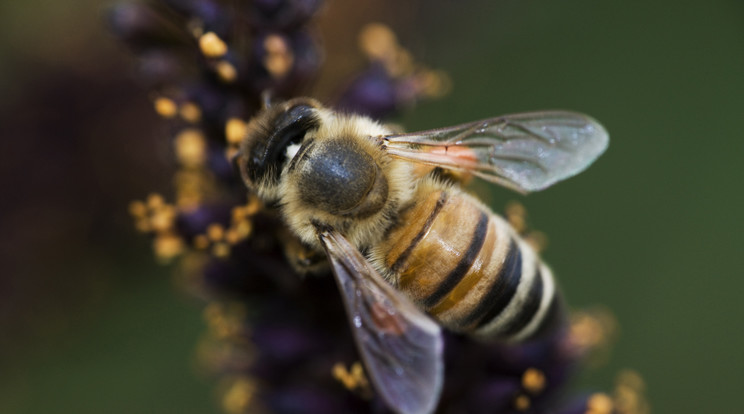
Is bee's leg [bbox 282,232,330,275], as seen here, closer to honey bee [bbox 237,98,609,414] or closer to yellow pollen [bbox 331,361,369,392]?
honey bee [bbox 237,98,609,414]

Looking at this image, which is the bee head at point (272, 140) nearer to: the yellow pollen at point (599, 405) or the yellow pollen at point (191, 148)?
the yellow pollen at point (191, 148)

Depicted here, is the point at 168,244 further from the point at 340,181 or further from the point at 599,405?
the point at 599,405

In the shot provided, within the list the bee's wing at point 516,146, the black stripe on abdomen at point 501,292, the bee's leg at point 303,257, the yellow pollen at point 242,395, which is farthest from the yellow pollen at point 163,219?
the black stripe on abdomen at point 501,292

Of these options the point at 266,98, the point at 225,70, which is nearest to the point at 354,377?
the point at 266,98

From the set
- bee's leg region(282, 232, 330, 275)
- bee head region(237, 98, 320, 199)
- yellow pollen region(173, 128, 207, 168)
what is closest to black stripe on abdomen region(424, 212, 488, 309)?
bee's leg region(282, 232, 330, 275)

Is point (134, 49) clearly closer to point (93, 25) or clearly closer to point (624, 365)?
point (93, 25)

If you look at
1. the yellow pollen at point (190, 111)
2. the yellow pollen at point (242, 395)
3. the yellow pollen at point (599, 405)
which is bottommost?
the yellow pollen at point (599, 405)
